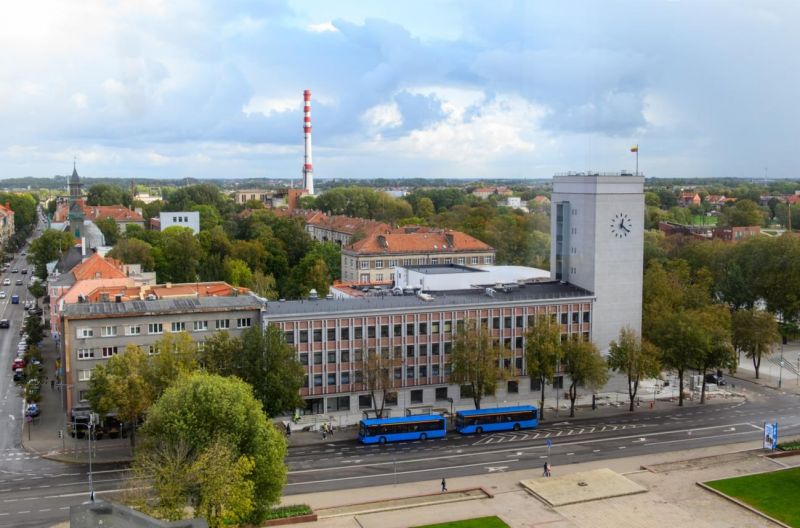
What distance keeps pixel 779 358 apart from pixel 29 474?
7960 cm

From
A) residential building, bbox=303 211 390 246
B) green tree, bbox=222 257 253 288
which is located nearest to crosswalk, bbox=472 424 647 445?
green tree, bbox=222 257 253 288

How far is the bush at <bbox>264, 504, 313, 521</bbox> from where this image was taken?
154 ft

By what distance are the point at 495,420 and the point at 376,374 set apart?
1056 cm

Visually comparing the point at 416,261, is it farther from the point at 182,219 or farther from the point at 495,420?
the point at 182,219

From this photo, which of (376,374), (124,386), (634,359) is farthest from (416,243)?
(124,386)

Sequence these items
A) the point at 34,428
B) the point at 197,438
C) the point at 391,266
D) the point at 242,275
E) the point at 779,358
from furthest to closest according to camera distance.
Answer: the point at 391,266 < the point at 242,275 < the point at 779,358 < the point at 34,428 < the point at 197,438

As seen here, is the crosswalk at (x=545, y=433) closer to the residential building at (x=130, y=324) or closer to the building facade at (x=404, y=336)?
the building facade at (x=404, y=336)

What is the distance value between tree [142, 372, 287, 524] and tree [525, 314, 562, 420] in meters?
30.0

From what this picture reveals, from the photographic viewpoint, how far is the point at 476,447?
6272cm

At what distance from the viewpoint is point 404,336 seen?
2827 inches

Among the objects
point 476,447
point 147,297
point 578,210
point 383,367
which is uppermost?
point 578,210

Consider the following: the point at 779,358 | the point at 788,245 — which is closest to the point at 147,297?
the point at 779,358

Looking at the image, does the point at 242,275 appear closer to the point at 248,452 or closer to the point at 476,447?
the point at 476,447

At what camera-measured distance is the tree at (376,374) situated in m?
68.1
